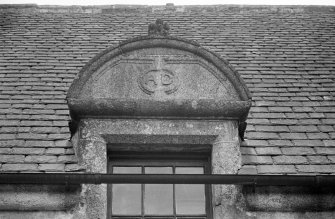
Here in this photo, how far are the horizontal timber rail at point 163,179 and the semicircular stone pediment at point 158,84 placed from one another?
0.71 m

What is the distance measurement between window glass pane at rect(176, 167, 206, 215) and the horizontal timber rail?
51cm

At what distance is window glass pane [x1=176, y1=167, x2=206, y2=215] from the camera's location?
427cm

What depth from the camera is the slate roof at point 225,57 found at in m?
4.54

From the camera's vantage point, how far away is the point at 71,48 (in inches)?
270

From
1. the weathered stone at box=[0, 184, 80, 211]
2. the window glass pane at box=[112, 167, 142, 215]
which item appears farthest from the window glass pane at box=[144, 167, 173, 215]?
the weathered stone at box=[0, 184, 80, 211]

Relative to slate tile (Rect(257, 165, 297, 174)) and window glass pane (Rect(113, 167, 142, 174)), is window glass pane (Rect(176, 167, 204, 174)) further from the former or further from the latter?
slate tile (Rect(257, 165, 297, 174))

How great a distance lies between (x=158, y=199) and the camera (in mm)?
4285

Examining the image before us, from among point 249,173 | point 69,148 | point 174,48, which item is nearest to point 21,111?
point 69,148

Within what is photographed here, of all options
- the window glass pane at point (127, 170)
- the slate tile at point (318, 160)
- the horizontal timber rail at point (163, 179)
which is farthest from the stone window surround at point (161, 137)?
the slate tile at point (318, 160)

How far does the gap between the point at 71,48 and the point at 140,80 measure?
249cm

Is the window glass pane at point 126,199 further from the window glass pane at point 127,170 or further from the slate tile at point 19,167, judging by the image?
the slate tile at point 19,167

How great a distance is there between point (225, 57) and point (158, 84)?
7.22 feet

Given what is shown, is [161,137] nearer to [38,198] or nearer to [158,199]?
[158,199]

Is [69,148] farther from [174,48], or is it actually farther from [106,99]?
[174,48]
